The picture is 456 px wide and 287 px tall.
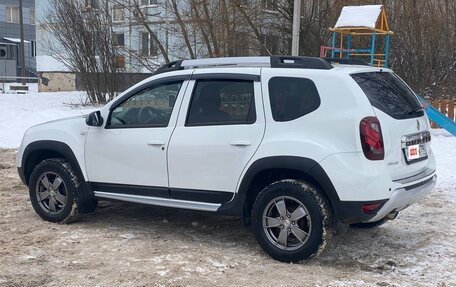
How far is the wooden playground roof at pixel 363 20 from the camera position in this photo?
15156 millimetres

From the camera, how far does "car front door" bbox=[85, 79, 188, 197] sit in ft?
18.3

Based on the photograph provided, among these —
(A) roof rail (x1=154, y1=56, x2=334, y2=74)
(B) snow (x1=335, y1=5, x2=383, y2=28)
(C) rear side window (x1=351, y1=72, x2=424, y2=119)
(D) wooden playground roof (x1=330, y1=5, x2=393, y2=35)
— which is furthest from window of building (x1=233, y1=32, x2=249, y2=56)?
(C) rear side window (x1=351, y1=72, x2=424, y2=119)

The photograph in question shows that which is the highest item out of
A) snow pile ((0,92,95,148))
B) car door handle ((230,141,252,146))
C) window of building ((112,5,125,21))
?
window of building ((112,5,125,21))

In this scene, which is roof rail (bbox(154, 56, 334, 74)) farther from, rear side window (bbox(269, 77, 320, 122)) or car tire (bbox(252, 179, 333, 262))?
car tire (bbox(252, 179, 333, 262))

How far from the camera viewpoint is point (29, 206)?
280 inches

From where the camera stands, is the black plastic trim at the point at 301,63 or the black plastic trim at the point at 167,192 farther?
the black plastic trim at the point at 167,192

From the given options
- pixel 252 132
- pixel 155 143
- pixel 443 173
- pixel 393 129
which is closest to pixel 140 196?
pixel 155 143

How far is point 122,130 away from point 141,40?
16839 millimetres

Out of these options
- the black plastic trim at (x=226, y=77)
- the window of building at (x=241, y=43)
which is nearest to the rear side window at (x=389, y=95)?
the black plastic trim at (x=226, y=77)

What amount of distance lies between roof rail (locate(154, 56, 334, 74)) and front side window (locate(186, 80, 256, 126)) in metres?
0.23

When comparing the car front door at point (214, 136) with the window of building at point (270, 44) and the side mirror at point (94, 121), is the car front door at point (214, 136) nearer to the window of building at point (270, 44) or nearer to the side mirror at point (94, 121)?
the side mirror at point (94, 121)

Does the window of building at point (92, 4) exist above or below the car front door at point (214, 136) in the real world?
above

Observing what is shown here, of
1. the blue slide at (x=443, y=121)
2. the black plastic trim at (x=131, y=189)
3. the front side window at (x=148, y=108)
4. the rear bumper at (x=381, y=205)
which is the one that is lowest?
the black plastic trim at (x=131, y=189)

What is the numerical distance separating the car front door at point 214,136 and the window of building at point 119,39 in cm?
1680
